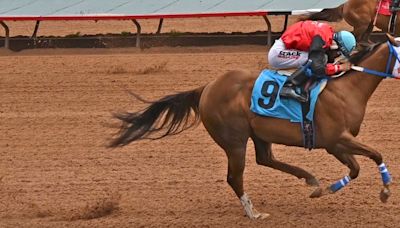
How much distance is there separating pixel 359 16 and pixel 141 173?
6.84m

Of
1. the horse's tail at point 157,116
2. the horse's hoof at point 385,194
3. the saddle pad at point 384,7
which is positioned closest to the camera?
the horse's hoof at point 385,194

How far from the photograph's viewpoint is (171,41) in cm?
1781

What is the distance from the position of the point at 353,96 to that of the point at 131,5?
504 inches

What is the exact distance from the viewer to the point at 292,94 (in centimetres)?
679

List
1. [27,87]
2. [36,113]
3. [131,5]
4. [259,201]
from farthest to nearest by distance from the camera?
1. [131,5]
2. [27,87]
3. [36,113]
4. [259,201]

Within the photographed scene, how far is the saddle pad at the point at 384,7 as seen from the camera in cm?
1373

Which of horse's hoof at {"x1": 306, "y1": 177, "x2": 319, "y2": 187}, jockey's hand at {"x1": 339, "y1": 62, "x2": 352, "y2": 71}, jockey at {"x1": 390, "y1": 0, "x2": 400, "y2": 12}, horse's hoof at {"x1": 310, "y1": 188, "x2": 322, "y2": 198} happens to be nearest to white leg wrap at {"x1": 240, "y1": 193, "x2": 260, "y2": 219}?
horse's hoof at {"x1": 310, "y1": 188, "x2": 322, "y2": 198}

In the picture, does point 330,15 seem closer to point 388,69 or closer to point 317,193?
point 388,69

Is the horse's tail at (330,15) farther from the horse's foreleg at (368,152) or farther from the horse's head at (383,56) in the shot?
the horse's foreleg at (368,152)

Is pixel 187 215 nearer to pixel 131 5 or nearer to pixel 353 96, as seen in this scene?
pixel 353 96

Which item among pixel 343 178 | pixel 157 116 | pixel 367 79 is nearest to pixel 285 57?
pixel 367 79

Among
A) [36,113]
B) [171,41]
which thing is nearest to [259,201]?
[36,113]

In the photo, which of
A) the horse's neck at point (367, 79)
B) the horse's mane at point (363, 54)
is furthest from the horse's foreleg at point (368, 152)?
the horse's mane at point (363, 54)

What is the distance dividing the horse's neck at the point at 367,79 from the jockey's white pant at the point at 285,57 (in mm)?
371
